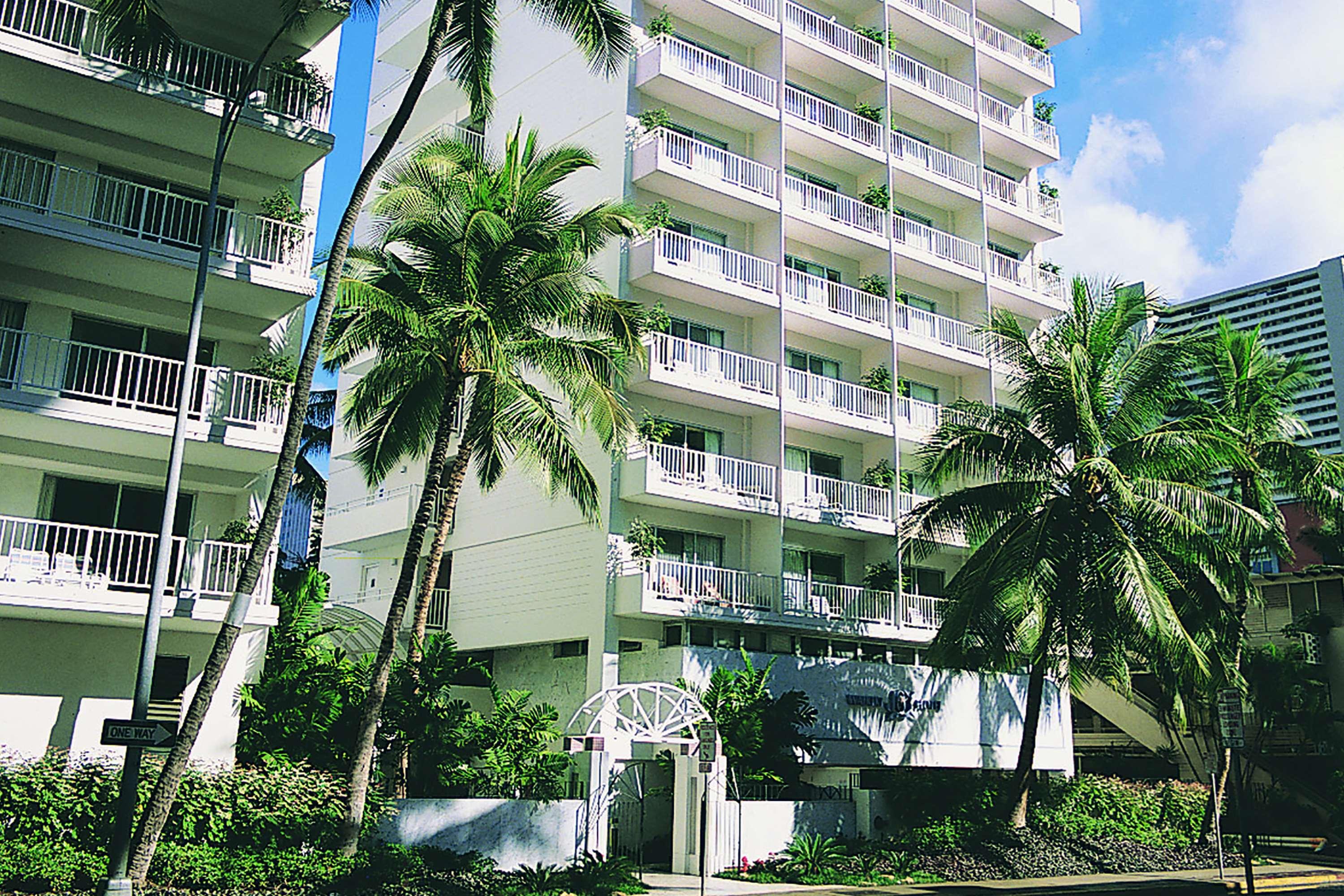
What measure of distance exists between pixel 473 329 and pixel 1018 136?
27.6 meters

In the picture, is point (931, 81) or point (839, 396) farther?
point (931, 81)

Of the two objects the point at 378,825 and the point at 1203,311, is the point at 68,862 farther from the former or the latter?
the point at 1203,311

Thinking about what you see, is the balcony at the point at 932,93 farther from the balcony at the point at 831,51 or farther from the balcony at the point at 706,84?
the balcony at the point at 706,84

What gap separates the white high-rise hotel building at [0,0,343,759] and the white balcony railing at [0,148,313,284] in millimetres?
57

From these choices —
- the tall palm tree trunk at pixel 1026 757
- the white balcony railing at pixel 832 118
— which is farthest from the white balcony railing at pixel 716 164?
the tall palm tree trunk at pixel 1026 757

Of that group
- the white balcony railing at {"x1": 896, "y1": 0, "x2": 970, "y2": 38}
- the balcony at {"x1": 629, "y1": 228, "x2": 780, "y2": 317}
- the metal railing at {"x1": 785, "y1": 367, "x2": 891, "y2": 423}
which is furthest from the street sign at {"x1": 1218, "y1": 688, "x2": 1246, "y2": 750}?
the white balcony railing at {"x1": 896, "y1": 0, "x2": 970, "y2": 38}

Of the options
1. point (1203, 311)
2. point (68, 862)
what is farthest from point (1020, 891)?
point (1203, 311)

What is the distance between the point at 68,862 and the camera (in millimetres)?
17859

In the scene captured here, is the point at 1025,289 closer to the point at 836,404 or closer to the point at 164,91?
the point at 836,404

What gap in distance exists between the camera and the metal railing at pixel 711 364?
30562 mm

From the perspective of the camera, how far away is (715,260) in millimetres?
32625

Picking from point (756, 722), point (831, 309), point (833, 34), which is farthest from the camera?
point (833, 34)

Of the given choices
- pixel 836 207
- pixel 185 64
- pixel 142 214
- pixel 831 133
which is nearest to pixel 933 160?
pixel 831 133

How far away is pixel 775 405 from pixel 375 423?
41.6 ft
